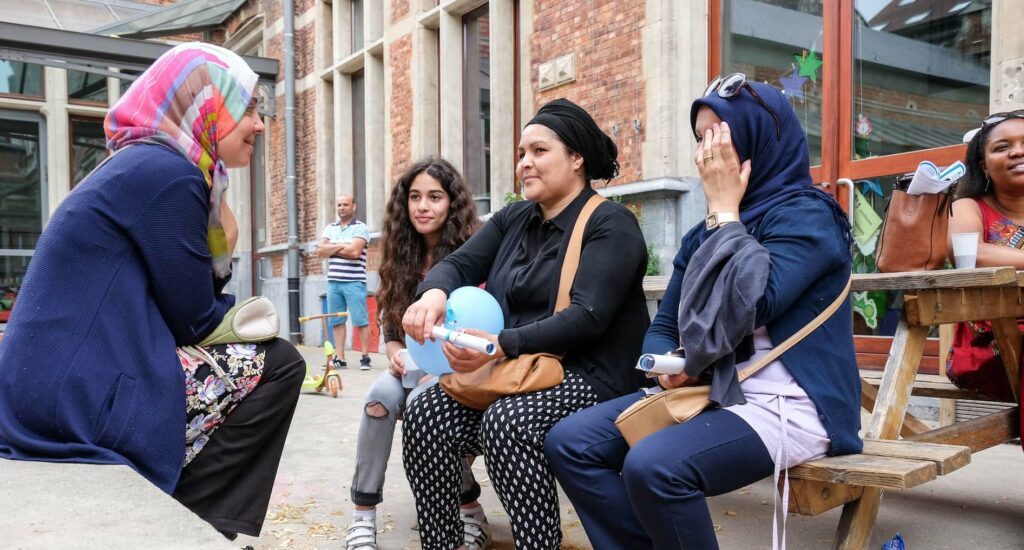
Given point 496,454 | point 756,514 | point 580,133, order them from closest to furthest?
point 496,454
point 580,133
point 756,514

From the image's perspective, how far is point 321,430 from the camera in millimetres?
5793

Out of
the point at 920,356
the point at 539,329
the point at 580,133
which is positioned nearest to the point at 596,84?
the point at 580,133

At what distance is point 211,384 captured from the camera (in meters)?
2.43

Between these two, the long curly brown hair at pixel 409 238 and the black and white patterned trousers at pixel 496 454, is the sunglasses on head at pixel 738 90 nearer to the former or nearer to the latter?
the black and white patterned trousers at pixel 496 454

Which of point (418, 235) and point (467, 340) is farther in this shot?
point (418, 235)

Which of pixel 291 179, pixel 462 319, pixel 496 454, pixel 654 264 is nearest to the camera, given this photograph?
pixel 496 454

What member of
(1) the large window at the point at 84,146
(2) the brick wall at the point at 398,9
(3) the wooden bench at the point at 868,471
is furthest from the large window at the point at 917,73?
(1) the large window at the point at 84,146

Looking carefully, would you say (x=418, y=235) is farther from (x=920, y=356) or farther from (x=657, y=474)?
(x=920, y=356)

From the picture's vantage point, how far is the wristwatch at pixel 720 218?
231 centimetres

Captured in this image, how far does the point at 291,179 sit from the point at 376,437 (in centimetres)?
1162

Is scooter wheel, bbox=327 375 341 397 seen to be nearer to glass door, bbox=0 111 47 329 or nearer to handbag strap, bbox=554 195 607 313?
handbag strap, bbox=554 195 607 313

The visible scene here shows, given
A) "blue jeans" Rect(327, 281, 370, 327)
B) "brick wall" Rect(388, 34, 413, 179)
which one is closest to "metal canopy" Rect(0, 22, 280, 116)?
"brick wall" Rect(388, 34, 413, 179)

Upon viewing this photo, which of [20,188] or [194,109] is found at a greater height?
[20,188]

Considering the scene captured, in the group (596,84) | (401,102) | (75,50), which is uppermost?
(75,50)
